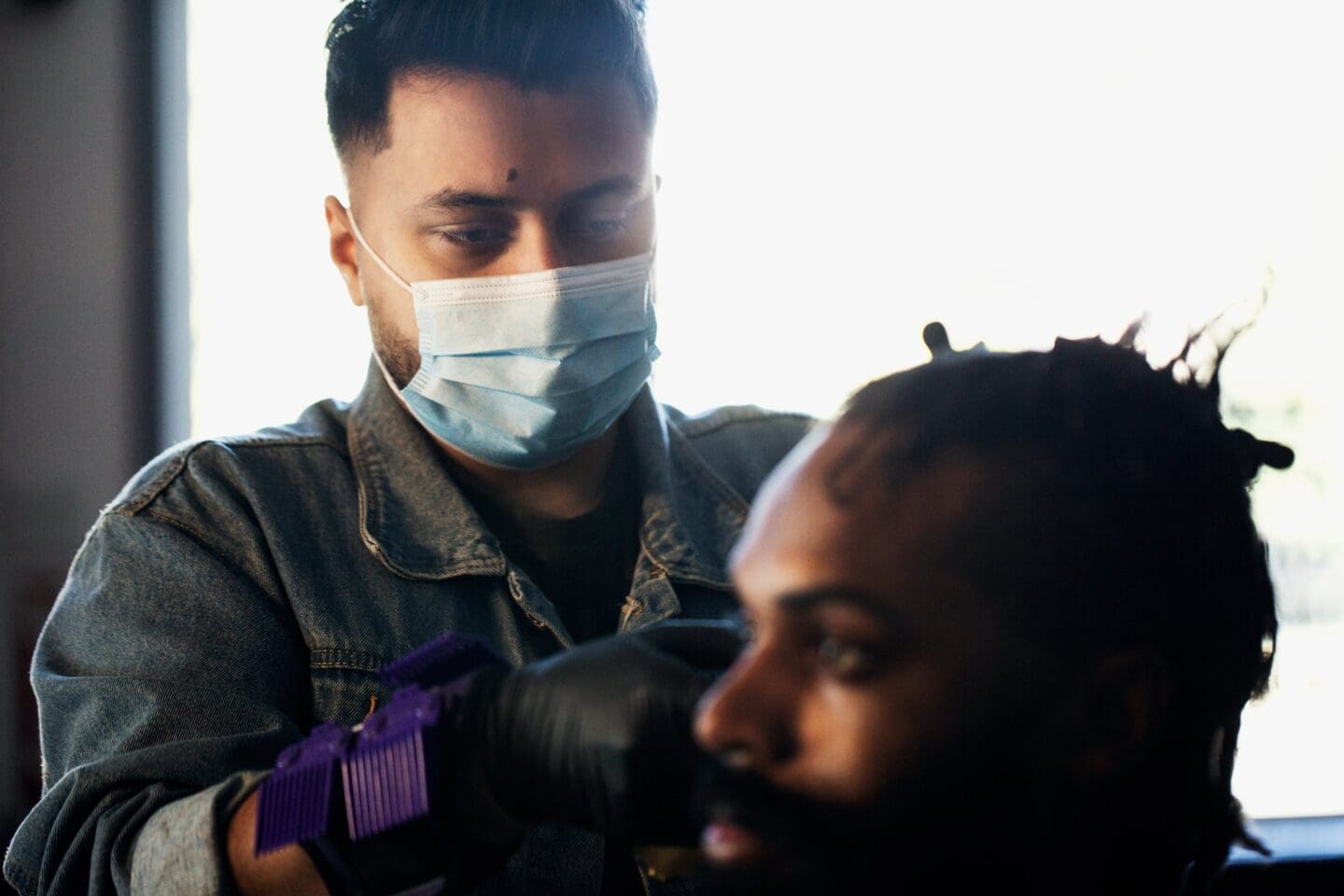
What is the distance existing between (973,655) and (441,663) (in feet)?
1.58

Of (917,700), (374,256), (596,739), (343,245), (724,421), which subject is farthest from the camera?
(724,421)

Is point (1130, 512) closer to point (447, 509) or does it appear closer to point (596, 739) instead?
point (596, 739)

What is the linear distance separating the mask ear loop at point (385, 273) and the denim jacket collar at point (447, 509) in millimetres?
16

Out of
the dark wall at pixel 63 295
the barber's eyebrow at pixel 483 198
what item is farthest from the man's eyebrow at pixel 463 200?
the dark wall at pixel 63 295

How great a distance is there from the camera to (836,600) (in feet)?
2.75

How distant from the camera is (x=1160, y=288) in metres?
2.71

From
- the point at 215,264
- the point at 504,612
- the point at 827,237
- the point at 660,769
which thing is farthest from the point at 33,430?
the point at 660,769

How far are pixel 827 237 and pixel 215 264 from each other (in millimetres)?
1339

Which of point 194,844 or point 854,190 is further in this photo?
point 854,190

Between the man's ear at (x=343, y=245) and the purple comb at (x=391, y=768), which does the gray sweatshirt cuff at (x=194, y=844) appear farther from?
the man's ear at (x=343, y=245)

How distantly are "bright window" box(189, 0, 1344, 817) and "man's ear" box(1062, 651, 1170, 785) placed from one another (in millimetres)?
1900

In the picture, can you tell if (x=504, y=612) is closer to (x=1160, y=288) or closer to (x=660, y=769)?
(x=660, y=769)

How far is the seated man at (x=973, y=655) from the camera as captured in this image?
82cm

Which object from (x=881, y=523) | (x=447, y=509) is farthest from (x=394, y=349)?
(x=881, y=523)
